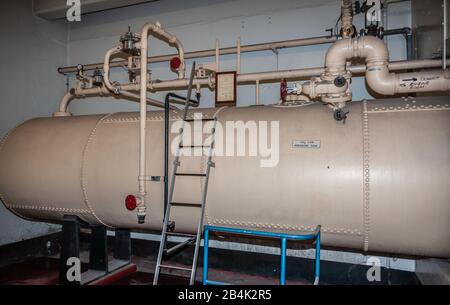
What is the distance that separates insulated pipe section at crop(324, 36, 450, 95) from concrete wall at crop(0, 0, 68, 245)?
5.37 meters

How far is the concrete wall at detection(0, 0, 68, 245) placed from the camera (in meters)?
5.42

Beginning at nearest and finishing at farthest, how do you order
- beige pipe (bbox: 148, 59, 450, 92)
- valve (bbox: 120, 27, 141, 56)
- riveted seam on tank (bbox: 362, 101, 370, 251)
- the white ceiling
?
riveted seam on tank (bbox: 362, 101, 370, 251)
beige pipe (bbox: 148, 59, 450, 92)
valve (bbox: 120, 27, 141, 56)
the white ceiling

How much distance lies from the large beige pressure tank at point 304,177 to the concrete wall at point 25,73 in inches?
66.2

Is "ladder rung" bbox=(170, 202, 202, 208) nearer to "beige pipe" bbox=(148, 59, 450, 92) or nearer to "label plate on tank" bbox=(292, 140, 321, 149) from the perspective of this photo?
"label plate on tank" bbox=(292, 140, 321, 149)

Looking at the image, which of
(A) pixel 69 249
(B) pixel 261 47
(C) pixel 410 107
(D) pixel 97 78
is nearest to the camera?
(C) pixel 410 107

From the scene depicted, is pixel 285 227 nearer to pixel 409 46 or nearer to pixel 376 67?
pixel 376 67

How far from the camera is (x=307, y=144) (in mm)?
3383

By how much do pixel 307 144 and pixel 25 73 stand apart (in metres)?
5.41

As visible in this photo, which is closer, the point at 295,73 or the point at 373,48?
the point at 373,48

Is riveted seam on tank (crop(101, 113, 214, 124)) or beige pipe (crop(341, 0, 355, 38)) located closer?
beige pipe (crop(341, 0, 355, 38))

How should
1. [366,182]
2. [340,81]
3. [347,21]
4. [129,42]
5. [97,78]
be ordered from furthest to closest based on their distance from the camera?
[97,78] < [129,42] < [347,21] < [340,81] < [366,182]

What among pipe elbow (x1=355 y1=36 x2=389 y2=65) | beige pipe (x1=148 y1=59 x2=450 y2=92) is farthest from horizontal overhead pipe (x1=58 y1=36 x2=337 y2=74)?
pipe elbow (x1=355 y1=36 x2=389 y2=65)

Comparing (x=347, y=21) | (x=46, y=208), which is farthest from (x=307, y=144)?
(x=46, y=208)

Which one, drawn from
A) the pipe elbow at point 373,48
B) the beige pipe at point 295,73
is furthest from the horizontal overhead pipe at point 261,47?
the pipe elbow at point 373,48
